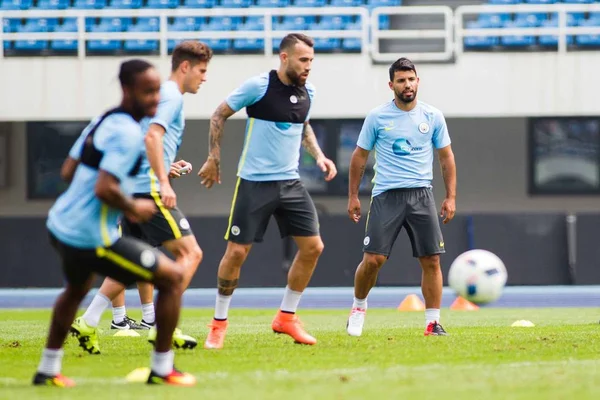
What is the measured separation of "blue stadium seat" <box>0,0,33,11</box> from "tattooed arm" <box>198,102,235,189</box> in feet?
48.4

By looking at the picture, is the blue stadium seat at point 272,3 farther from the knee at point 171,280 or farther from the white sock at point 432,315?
the knee at point 171,280

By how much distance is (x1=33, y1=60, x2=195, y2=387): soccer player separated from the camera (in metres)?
5.92

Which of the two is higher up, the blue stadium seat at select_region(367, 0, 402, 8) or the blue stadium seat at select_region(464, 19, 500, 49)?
the blue stadium seat at select_region(367, 0, 402, 8)

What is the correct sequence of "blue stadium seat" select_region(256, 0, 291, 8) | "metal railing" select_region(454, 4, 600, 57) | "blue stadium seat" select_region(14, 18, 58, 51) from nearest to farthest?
"metal railing" select_region(454, 4, 600, 57) < "blue stadium seat" select_region(14, 18, 58, 51) < "blue stadium seat" select_region(256, 0, 291, 8)

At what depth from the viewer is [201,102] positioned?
20.4 m

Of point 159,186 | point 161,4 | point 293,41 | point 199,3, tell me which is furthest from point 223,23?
point 159,186

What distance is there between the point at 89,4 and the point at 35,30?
1294 mm

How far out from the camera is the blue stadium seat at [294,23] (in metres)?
21.1

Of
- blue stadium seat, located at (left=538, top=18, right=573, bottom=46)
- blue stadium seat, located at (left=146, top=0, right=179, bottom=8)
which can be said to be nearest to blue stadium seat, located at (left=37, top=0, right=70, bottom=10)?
blue stadium seat, located at (left=146, top=0, right=179, bottom=8)

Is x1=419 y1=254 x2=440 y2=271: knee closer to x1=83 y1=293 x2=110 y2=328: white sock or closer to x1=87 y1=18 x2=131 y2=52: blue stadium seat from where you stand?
x1=83 y1=293 x2=110 y2=328: white sock

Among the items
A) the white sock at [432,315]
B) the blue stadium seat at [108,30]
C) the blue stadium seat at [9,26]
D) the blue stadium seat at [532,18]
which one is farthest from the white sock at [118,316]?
the blue stadium seat at [532,18]

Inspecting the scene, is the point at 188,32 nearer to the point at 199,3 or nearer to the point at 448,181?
the point at 199,3

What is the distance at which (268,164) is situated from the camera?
848 cm

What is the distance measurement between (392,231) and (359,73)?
1102 centimetres
